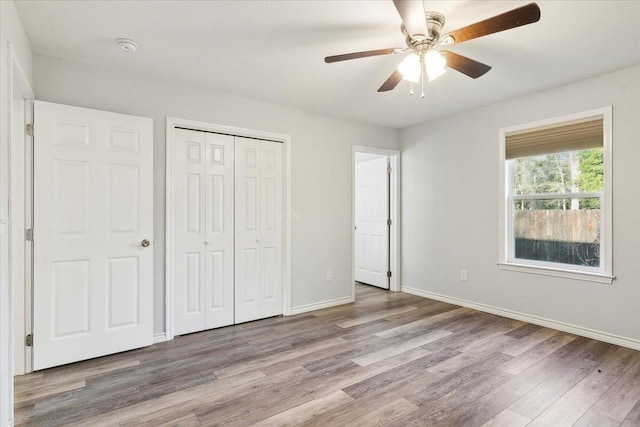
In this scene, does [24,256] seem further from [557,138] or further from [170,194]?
[557,138]

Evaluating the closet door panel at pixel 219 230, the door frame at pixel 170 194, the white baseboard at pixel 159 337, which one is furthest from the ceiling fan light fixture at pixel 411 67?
the white baseboard at pixel 159 337

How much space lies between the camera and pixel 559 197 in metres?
3.43

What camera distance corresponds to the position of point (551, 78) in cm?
310

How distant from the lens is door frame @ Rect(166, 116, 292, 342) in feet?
10.3

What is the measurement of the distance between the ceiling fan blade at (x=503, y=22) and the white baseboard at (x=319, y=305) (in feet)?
10.2

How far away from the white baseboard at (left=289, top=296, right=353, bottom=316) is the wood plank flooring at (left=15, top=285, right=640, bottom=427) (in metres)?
0.54

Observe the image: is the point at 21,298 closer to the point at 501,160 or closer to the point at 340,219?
the point at 340,219

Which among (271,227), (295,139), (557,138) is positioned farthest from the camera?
(295,139)

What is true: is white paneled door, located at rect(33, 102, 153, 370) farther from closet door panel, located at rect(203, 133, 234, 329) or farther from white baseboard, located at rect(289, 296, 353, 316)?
white baseboard, located at rect(289, 296, 353, 316)

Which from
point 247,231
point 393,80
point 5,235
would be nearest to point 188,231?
point 247,231

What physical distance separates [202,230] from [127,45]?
5.55ft

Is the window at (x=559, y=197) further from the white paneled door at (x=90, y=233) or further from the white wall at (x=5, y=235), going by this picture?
the white wall at (x=5, y=235)

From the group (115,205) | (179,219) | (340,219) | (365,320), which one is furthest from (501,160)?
(115,205)

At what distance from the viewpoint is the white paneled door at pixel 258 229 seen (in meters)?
3.60
